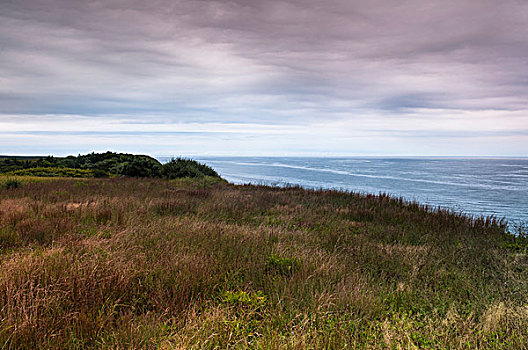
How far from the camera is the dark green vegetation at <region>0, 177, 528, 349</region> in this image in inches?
124

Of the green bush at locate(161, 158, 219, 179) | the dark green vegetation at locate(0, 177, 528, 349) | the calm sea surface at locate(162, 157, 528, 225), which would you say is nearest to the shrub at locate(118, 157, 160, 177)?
the green bush at locate(161, 158, 219, 179)

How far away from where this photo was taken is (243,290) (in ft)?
14.4

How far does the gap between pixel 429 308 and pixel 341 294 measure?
1266mm

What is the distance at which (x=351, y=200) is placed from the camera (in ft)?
51.9

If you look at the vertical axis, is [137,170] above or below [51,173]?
above

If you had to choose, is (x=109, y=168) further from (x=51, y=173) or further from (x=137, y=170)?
(x=51, y=173)

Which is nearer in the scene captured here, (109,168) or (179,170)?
(179,170)

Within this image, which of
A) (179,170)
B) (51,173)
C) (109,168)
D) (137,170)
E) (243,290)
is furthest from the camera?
(109,168)

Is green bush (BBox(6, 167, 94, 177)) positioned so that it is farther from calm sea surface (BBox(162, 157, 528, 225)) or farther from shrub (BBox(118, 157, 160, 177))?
calm sea surface (BBox(162, 157, 528, 225))

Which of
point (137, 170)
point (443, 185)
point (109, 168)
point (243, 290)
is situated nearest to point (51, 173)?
point (109, 168)

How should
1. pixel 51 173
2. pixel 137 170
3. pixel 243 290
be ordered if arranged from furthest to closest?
pixel 137 170 < pixel 51 173 < pixel 243 290

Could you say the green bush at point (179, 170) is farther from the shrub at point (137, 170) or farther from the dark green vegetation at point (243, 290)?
the dark green vegetation at point (243, 290)

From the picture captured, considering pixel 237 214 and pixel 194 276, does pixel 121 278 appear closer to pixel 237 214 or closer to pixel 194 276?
pixel 194 276

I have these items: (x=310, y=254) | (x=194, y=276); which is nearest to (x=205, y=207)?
(x=310, y=254)
